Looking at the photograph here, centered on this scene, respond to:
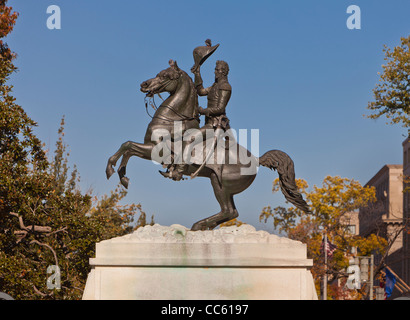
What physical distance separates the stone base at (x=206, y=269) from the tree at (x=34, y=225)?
27.3 ft

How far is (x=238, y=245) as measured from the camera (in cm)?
1284

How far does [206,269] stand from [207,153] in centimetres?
241

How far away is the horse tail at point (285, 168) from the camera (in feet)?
47.9

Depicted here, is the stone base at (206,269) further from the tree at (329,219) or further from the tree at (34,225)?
the tree at (329,219)

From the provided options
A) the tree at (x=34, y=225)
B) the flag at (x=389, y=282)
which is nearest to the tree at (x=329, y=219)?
the flag at (x=389, y=282)

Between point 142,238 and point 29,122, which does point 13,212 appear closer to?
point 29,122

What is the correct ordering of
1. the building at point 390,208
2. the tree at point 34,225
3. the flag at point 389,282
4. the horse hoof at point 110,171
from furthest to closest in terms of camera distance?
the building at point 390,208
the flag at point 389,282
the tree at point 34,225
the horse hoof at point 110,171

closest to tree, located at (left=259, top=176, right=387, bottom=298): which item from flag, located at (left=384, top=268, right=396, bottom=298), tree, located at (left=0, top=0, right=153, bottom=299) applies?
flag, located at (left=384, top=268, right=396, bottom=298)

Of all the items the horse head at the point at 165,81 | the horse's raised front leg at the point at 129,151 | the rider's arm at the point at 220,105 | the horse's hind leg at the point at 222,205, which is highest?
the horse head at the point at 165,81

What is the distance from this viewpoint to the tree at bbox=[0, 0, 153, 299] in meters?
21.0

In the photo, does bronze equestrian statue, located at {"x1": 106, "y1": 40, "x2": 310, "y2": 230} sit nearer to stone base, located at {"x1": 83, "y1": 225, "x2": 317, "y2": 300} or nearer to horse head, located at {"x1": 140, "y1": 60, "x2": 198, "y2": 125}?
horse head, located at {"x1": 140, "y1": 60, "x2": 198, "y2": 125}

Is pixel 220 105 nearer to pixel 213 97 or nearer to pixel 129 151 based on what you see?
pixel 213 97

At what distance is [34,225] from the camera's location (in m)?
21.8

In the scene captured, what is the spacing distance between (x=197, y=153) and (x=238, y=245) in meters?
2.28
